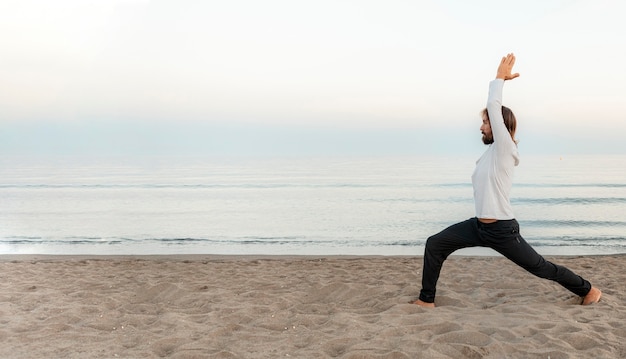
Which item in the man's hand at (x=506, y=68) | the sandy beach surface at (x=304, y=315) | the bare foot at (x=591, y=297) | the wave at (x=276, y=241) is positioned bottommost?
the wave at (x=276, y=241)

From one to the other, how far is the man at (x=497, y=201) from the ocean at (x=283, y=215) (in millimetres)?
6641

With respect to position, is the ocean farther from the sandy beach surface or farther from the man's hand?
the man's hand

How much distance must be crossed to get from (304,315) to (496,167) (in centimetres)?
211

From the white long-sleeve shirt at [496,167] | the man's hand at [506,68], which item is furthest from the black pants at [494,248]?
the man's hand at [506,68]

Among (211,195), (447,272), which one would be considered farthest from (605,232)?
(211,195)

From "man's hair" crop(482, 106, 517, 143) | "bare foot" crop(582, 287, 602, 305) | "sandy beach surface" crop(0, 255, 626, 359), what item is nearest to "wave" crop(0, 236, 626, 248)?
"sandy beach surface" crop(0, 255, 626, 359)

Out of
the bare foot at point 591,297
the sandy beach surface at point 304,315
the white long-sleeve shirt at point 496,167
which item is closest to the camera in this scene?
the sandy beach surface at point 304,315

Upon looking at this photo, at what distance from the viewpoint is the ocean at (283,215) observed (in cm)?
1338

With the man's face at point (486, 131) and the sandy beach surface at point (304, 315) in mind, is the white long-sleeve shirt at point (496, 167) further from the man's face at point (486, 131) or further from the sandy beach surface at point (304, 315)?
the sandy beach surface at point (304, 315)

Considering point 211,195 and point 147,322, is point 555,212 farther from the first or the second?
point 147,322

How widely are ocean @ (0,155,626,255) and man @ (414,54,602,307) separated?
6.64 metres

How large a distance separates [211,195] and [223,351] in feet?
77.1

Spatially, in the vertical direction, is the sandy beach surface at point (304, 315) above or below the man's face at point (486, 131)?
below

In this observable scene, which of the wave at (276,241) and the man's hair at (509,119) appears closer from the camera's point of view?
the man's hair at (509,119)
